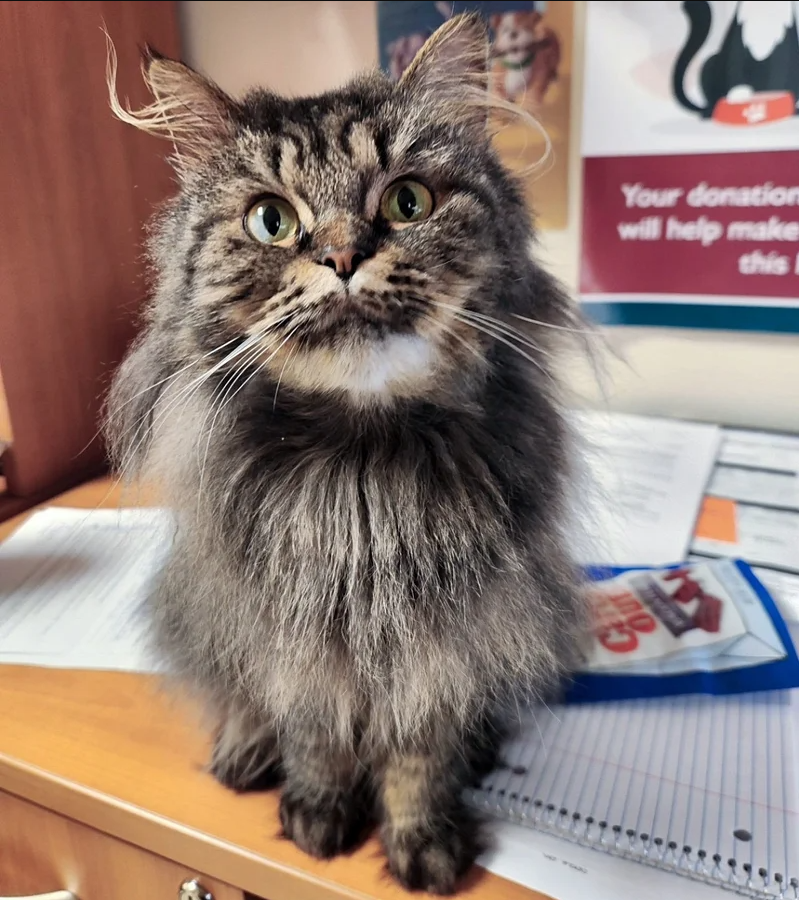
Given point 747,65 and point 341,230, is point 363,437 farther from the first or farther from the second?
point 747,65

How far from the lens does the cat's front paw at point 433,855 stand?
0.59 meters

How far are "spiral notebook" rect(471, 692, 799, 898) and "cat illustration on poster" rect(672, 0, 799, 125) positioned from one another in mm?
790

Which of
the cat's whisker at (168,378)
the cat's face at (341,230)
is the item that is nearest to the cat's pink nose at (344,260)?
the cat's face at (341,230)

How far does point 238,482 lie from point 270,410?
71 mm

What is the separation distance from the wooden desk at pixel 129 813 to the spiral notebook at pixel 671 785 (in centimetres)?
9

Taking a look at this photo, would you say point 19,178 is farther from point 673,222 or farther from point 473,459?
point 673,222

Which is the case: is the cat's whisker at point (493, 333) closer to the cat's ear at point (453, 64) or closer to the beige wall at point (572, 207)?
the cat's ear at point (453, 64)

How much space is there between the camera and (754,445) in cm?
117

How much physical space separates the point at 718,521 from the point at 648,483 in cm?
13

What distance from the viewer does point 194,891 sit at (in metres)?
0.66

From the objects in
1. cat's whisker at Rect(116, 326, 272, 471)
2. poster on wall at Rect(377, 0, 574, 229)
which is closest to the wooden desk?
cat's whisker at Rect(116, 326, 272, 471)

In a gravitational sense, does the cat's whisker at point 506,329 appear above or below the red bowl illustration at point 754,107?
→ below

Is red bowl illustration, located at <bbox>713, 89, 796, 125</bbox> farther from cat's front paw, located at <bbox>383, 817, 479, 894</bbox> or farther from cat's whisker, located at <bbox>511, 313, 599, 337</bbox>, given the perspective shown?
cat's front paw, located at <bbox>383, 817, 479, 894</bbox>

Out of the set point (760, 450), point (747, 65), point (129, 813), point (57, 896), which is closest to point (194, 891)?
point (129, 813)
